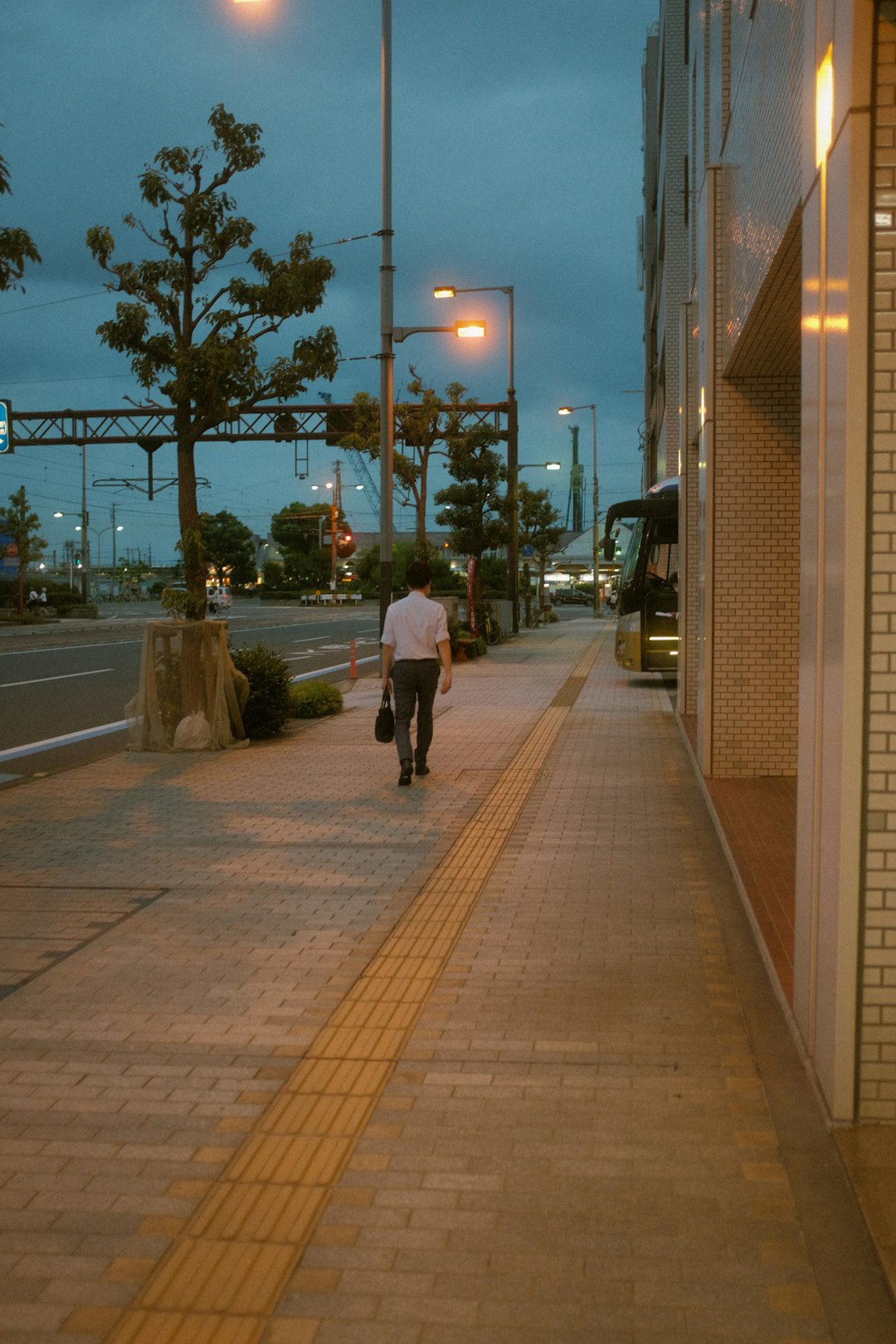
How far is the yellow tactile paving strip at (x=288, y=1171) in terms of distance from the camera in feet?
10.1

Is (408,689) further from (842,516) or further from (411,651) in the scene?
(842,516)


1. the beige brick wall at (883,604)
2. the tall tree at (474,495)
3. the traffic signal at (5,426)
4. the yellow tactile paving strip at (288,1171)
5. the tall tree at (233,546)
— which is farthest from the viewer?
the tall tree at (233,546)

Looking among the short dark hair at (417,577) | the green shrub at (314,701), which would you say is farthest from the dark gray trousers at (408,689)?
the green shrub at (314,701)

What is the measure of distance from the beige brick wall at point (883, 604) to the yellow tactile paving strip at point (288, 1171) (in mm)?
1598

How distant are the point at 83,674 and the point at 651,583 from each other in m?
10.2

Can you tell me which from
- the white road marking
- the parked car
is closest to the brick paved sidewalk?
the white road marking

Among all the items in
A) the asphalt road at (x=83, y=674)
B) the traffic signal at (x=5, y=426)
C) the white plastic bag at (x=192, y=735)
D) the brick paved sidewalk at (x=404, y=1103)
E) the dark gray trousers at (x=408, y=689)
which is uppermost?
the traffic signal at (x=5, y=426)

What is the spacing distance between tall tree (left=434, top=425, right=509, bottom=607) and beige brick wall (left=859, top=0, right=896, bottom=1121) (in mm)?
30528

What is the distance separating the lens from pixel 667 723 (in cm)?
1603

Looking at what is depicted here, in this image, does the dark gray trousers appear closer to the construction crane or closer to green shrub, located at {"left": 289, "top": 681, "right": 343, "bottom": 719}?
green shrub, located at {"left": 289, "top": 681, "right": 343, "bottom": 719}

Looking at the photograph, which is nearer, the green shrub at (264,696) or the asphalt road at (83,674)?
the asphalt road at (83,674)

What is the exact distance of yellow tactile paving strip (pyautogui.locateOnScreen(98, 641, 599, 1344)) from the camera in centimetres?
308

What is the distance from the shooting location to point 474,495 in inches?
1387

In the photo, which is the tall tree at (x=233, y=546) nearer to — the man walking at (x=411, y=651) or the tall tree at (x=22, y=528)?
the tall tree at (x=22, y=528)
